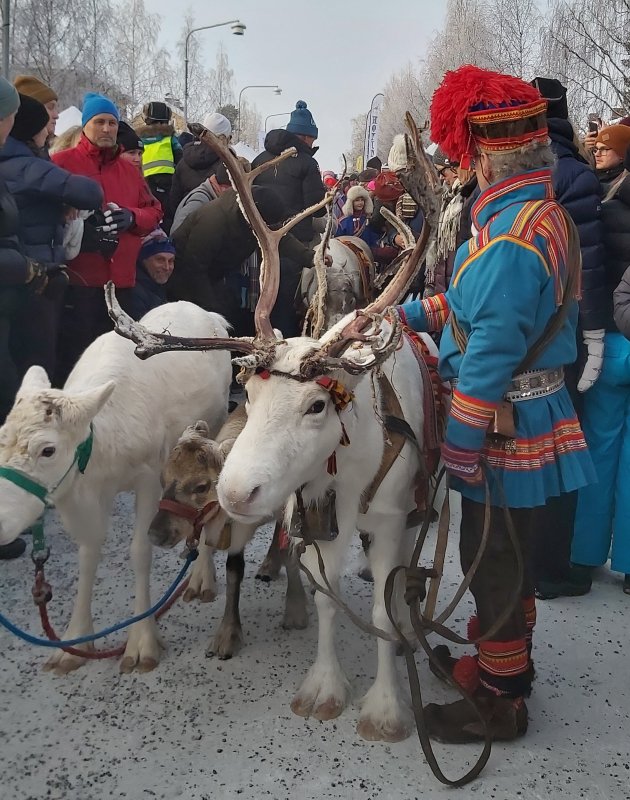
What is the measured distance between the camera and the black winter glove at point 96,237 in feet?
13.9

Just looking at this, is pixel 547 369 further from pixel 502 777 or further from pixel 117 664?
pixel 117 664

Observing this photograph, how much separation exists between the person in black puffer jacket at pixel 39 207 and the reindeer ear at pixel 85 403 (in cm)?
156

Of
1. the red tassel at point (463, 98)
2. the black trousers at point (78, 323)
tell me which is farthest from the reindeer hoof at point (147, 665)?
the red tassel at point (463, 98)

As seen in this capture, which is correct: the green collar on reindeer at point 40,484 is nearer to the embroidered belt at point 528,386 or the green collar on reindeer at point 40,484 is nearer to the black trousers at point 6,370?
the black trousers at point 6,370

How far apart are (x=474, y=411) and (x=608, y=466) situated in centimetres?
180

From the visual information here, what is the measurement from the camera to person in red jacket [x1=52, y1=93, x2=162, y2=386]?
14.2ft

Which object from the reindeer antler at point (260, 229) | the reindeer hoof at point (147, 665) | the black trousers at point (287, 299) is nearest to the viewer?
the reindeer antler at point (260, 229)

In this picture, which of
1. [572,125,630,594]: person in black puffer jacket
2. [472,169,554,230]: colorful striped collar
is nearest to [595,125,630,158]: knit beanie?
[572,125,630,594]: person in black puffer jacket

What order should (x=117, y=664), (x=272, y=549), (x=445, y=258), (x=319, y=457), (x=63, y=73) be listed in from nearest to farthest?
(x=319, y=457) → (x=117, y=664) → (x=272, y=549) → (x=445, y=258) → (x=63, y=73)

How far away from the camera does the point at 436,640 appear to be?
10.5 ft

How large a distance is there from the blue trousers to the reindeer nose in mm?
2334

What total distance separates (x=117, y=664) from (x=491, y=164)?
2.61 metres

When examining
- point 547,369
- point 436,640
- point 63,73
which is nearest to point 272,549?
point 436,640

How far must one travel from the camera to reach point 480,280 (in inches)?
86.7
